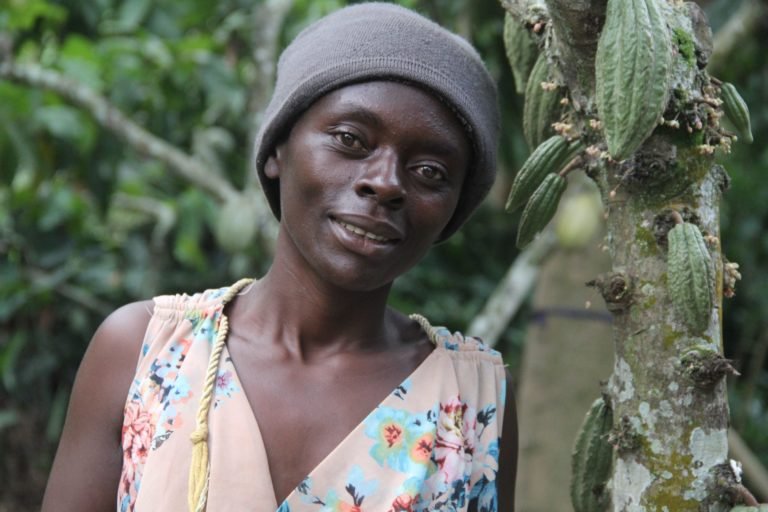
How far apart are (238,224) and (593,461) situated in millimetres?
2269

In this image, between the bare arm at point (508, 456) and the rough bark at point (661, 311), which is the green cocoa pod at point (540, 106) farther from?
the bare arm at point (508, 456)

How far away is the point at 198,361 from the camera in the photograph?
1.58 meters

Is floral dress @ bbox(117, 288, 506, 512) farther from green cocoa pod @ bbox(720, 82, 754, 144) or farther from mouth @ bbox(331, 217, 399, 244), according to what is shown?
green cocoa pod @ bbox(720, 82, 754, 144)

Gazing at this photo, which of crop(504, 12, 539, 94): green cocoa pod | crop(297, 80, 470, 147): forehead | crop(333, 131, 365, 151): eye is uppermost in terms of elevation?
crop(504, 12, 539, 94): green cocoa pod

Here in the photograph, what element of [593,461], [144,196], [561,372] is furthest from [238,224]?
[593,461]

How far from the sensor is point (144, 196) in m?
5.02

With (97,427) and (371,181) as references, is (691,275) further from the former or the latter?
(97,427)

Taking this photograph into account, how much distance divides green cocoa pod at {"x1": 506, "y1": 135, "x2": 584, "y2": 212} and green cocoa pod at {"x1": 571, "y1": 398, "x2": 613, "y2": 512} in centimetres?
32

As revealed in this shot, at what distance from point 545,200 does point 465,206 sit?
27 centimetres

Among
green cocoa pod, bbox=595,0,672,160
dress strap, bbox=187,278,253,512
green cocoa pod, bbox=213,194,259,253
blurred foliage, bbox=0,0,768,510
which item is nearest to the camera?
green cocoa pod, bbox=595,0,672,160

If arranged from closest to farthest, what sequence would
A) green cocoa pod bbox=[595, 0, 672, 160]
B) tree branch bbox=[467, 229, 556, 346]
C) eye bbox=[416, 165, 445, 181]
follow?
1. green cocoa pod bbox=[595, 0, 672, 160]
2. eye bbox=[416, 165, 445, 181]
3. tree branch bbox=[467, 229, 556, 346]

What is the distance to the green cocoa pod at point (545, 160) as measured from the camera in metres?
1.49

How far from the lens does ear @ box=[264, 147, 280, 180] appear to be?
5.60ft

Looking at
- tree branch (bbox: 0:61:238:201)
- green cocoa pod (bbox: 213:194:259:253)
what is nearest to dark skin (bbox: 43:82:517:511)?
green cocoa pod (bbox: 213:194:259:253)
